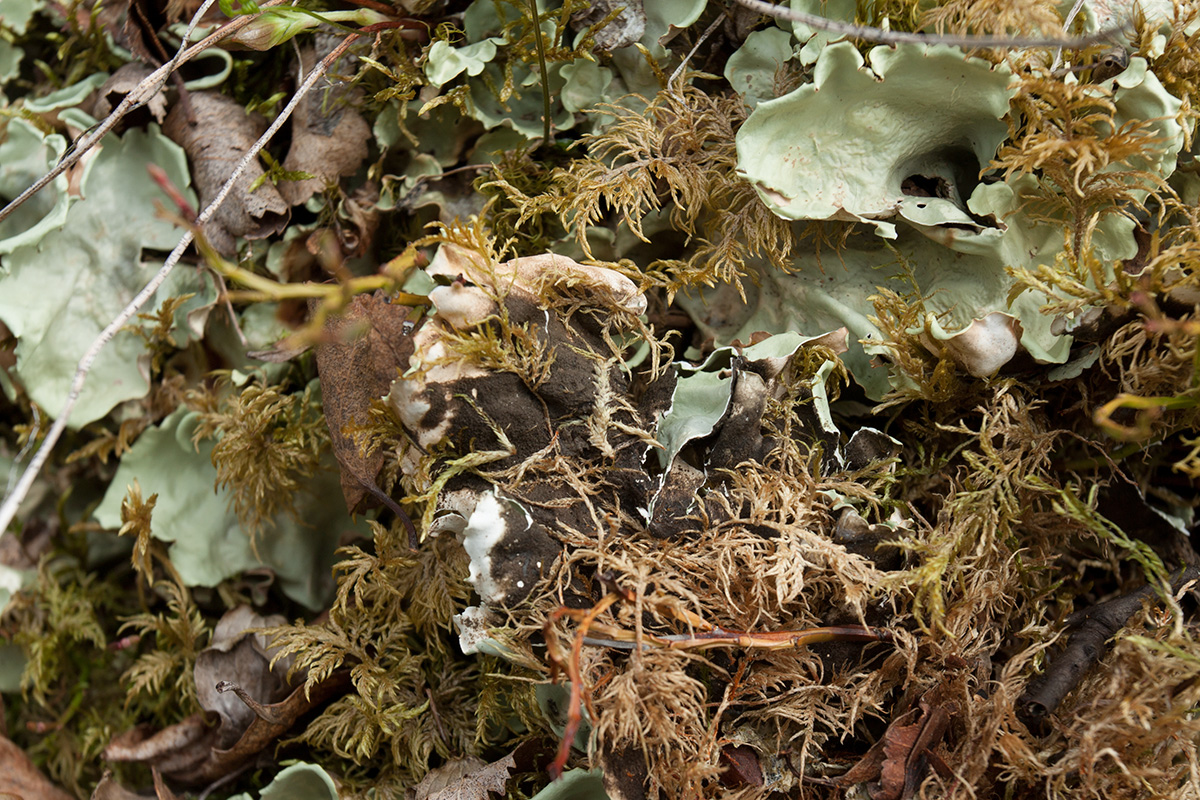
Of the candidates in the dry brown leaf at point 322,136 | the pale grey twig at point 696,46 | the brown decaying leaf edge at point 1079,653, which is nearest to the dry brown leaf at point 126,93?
the dry brown leaf at point 322,136

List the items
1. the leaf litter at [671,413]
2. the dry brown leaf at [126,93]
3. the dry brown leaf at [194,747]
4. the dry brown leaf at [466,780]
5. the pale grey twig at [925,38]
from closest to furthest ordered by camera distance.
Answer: the pale grey twig at [925,38]
the leaf litter at [671,413]
the dry brown leaf at [466,780]
the dry brown leaf at [194,747]
the dry brown leaf at [126,93]

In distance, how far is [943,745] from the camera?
1.29 metres

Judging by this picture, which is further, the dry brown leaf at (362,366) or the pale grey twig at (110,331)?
the dry brown leaf at (362,366)

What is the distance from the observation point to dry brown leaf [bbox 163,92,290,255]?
1.69m

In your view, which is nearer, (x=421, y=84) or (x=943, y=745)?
(x=943, y=745)

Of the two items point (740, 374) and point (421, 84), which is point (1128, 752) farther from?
point (421, 84)

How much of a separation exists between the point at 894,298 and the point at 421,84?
102 centimetres

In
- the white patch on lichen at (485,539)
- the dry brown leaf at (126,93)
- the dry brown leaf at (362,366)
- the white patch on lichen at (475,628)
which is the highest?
the dry brown leaf at (126,93)

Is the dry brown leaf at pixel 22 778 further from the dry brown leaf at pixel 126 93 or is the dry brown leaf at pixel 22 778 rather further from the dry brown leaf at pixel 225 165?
the dry brown leaf at pixel 126 93

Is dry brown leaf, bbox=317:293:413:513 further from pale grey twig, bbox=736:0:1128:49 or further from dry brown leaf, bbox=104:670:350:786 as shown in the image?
pale grey twig, bbox=736:0:1128:49

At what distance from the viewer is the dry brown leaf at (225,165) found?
169cm

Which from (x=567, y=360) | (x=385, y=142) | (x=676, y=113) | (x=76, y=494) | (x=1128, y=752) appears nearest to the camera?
(x=1128, y=752)

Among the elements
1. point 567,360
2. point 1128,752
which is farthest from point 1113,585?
point 567,360

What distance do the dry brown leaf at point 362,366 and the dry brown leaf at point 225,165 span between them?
374 mm
